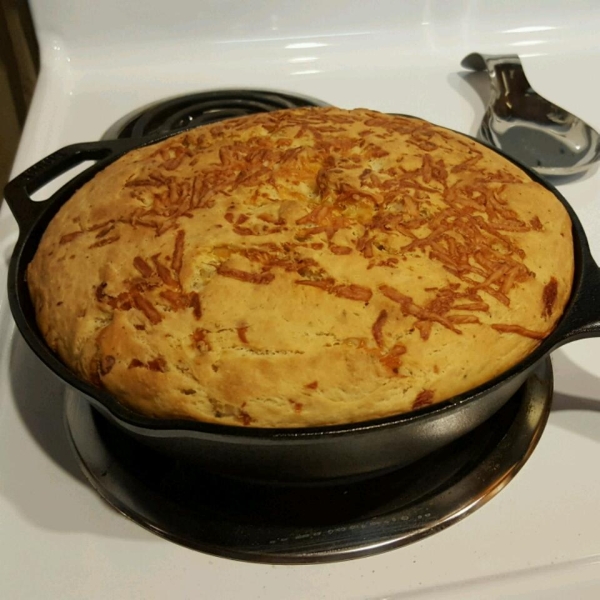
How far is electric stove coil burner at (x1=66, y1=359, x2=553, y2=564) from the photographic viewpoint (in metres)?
0.65

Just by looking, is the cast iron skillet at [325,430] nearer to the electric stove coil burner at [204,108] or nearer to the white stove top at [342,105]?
the white stove top at [342,105]

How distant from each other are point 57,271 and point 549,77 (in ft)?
3.85

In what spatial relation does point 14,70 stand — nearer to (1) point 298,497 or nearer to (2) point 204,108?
(2) point 204,108

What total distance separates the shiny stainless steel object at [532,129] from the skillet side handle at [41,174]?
70 cm

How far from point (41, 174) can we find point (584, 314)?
681 mm

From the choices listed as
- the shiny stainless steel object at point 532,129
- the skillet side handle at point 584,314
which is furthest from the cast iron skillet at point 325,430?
the shiny stainless steel object at point 532,129

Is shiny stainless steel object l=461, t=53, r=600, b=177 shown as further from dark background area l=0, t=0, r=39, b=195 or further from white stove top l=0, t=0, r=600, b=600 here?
dark background area l=0, t=0, r=39, b=195

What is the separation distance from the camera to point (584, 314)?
2.13 ft

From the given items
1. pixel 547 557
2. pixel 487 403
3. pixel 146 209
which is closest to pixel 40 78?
pixel 146 209

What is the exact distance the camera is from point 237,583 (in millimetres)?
616

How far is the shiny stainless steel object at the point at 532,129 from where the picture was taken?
1.17m

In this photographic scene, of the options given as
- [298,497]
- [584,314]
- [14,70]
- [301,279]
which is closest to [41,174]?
[301,279]

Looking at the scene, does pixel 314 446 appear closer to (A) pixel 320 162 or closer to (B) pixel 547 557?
(B) pixel 547 557

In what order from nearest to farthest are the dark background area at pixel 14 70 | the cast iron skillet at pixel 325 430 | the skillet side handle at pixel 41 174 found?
the cast iron skillet at pixel 325 430, the skillet side handle at pixel 41 174, the dark background area at pixel 14 70
